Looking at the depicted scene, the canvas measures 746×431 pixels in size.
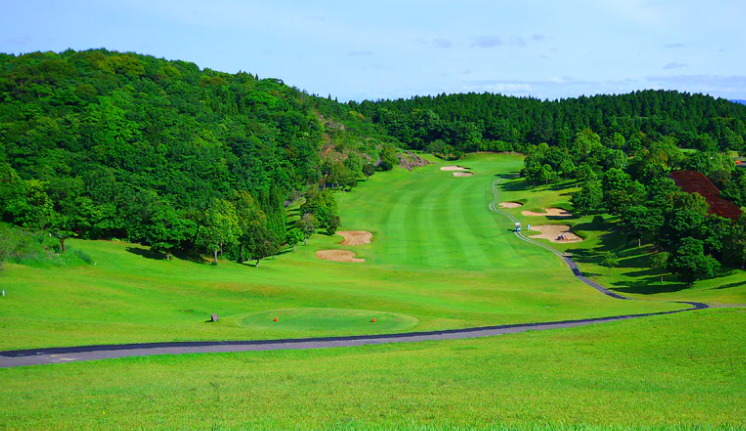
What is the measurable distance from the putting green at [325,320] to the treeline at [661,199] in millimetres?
36920

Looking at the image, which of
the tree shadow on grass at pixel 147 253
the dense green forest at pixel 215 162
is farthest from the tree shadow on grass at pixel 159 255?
the dense green forest at pixel 215 162

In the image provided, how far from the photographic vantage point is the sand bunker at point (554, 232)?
102594 millimetres

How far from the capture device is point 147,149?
114875 millimetres

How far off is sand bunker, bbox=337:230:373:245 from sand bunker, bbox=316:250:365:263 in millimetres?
6221

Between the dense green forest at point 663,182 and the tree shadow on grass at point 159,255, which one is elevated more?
the dense green forest at point 663,182

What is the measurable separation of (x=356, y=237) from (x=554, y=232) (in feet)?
112

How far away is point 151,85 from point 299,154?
130ft

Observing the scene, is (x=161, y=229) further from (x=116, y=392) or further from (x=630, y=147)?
(x=630, y=147)

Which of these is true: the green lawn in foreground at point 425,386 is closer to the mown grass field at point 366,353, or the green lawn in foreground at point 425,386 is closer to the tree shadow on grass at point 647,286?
the mown grass field at point 366,353

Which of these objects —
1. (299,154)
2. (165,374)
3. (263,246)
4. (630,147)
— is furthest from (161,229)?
(630,147)

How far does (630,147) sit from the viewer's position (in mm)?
171250

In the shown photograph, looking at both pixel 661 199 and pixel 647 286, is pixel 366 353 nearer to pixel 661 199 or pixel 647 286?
pixel 647 286

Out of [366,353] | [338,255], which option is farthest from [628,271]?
[366,353]

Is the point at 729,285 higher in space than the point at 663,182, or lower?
lower
